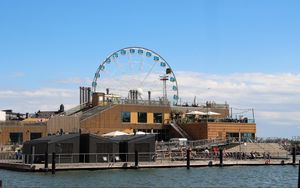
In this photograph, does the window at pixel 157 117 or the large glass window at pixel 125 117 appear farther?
the window at pixel 157 117

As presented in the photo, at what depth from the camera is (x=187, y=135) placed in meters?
92.5

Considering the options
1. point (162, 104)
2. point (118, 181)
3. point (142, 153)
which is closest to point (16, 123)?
point (162, 104)

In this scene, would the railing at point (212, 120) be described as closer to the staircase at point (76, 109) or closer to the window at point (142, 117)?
the window at point (142, 117)

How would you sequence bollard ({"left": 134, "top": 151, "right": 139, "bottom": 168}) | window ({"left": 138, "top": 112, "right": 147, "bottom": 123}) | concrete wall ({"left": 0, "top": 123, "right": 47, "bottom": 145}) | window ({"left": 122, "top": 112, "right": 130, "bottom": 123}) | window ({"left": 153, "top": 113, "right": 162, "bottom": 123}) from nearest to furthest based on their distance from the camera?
bollard ({"left": 134, "top": 151, "right": 139, "bottom": 168}), concrete wall ({"left": 0, "top": 123, "right": 47, "bottom": 145}), window ({"left": 122, "top": 112, "right": 130, "bottom": 123}), window ({"left": 138, "top": 112, "right": 147, "bottom": 123}), window ({"left": 153, "top": 113, "right": 162, "bottom": 123})

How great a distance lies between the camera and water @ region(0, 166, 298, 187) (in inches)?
1784

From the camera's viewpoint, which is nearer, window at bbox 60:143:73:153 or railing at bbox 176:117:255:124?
window at bbox 60:143:73:153

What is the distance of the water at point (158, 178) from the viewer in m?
45.3

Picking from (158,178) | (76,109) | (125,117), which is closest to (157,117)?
(125,117)

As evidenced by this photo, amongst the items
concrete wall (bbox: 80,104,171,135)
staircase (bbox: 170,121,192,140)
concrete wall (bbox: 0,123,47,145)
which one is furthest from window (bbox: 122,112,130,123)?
concrete wall (bbox: 0,123,47,145)

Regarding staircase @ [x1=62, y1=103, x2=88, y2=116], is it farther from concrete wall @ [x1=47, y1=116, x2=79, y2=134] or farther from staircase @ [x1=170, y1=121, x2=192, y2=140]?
staircase @ [x1=170, y1=121, x2=192, y2=140]

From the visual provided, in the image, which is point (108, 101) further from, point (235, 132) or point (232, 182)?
point (232, 182)

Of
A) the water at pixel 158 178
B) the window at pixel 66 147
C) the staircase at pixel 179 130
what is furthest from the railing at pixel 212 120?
the window at pixel 66 147

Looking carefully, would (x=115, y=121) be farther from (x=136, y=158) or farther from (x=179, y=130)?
(x=136, y=158)

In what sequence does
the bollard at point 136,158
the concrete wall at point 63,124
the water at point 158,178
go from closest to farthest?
the water at point 158,178 → the bollard at point 136,158 → the concrete wall at point 63,124
